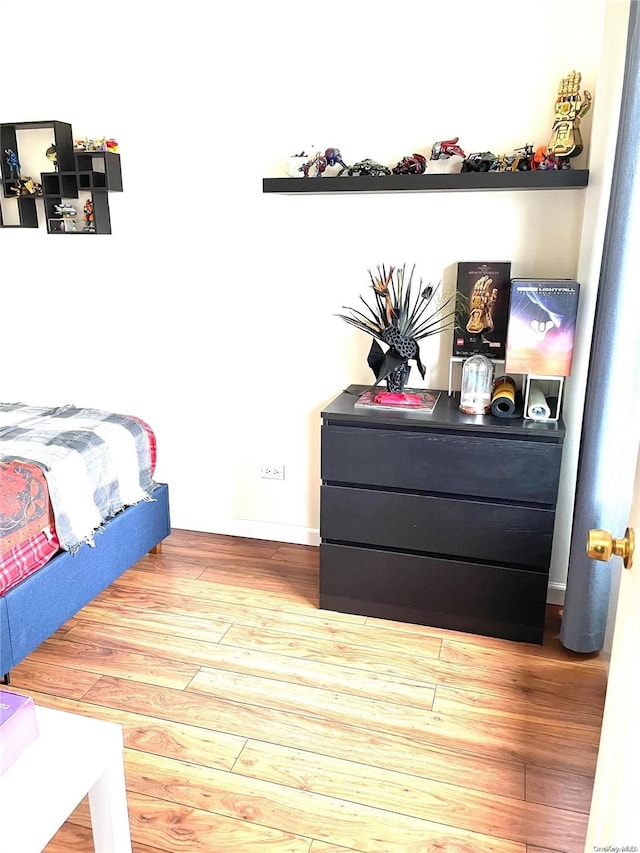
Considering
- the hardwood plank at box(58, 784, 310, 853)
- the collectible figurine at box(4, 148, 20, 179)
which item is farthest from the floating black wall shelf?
the hardwood plank at box(58, 784, 310, 853)

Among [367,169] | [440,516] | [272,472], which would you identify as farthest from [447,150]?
[272,472]

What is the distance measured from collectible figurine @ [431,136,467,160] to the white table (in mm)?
2117

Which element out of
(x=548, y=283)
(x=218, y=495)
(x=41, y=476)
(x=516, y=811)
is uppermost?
(x=548, y=283)

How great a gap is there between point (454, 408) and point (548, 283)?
1.79 ft

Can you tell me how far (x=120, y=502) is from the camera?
2.65m

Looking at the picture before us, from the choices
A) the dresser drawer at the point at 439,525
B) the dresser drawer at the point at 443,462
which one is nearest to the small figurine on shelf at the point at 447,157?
the dresser drawer at the point at 443,462

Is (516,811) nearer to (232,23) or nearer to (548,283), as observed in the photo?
(548,283)

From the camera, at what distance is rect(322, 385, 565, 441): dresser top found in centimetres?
224

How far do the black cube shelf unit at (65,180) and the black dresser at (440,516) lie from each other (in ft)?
4.64

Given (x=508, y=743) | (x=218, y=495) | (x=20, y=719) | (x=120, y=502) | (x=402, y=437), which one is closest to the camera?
(x=20, y=719)

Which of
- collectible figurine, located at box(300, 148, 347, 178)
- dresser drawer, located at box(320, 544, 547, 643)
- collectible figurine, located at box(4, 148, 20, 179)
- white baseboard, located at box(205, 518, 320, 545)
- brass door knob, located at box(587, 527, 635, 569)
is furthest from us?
white baseboard, located at box(205, 518, 320, 545)

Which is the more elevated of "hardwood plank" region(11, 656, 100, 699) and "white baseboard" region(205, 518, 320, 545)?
"white baseboard" region(205, 518, 320, 545)

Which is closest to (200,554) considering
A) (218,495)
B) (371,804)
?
(218,495)

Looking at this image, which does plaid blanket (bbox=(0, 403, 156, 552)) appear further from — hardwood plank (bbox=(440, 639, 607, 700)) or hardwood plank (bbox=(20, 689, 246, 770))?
hardwood plank (bbox=(440, 639, 607, 700))
